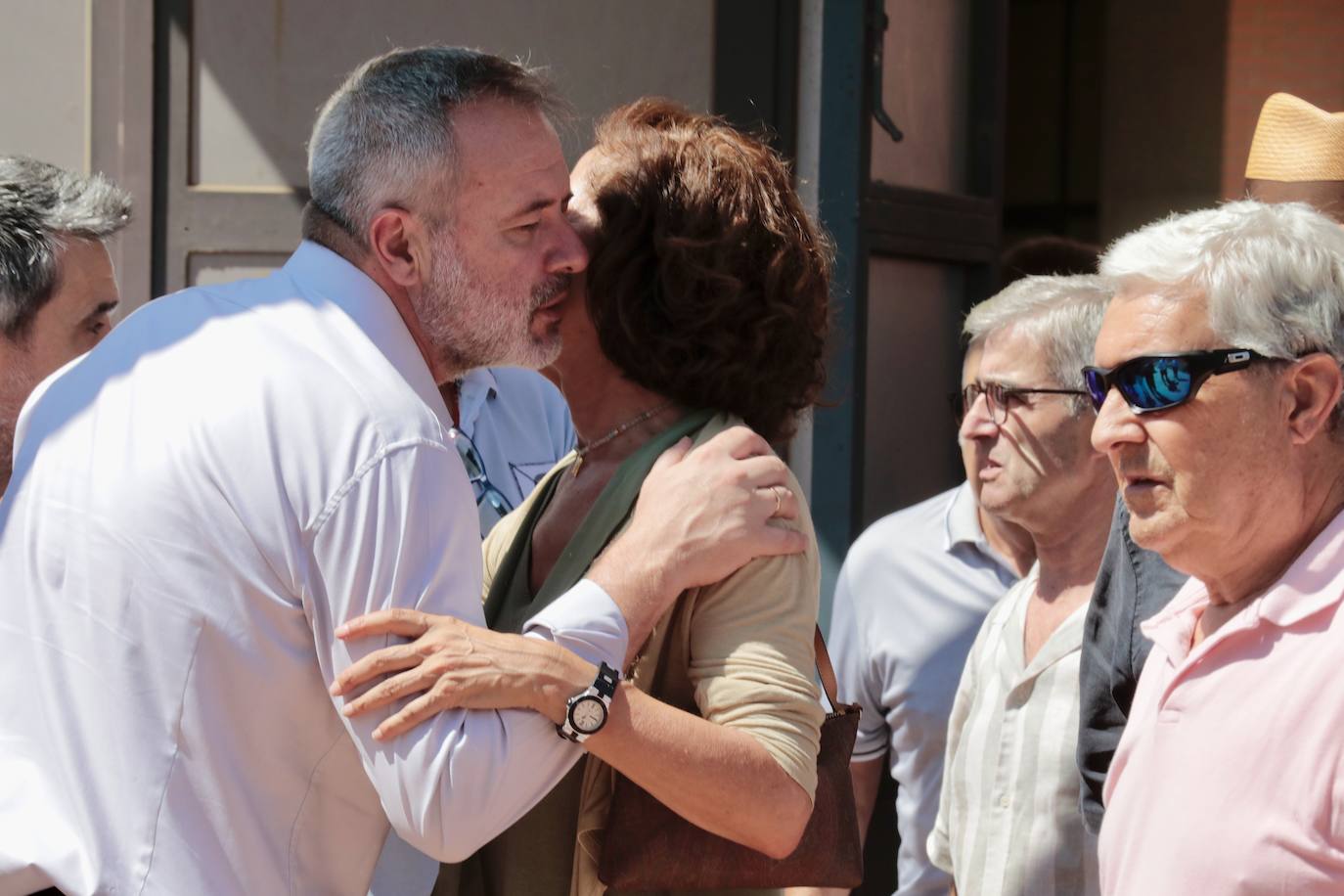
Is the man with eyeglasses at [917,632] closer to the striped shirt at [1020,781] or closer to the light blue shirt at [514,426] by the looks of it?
the striped shirt at [1020,781]

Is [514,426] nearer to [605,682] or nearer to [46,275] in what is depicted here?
[46,275]

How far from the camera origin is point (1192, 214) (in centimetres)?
201

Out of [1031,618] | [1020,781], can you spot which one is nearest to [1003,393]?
[1031,618]

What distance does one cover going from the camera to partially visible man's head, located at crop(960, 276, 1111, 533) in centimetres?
313

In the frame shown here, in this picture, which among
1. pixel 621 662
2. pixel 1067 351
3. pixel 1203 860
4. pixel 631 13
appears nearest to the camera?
pixel 1203 860

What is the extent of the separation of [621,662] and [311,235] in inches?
26.8

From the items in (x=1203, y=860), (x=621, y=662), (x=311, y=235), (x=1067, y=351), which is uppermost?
(x=311, y=235)

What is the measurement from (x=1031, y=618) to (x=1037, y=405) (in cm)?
43

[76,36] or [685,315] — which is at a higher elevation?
[76,36]

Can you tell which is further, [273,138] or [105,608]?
[273,138]

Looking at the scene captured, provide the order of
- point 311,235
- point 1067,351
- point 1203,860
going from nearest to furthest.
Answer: point 1203,860, point 311,235, point 1067,351

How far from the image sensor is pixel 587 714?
1833mm

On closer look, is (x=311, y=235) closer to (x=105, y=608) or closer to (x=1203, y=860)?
(x=105, y=608)

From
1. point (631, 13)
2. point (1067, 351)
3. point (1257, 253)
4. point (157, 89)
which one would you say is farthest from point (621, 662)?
point (157, 89)
